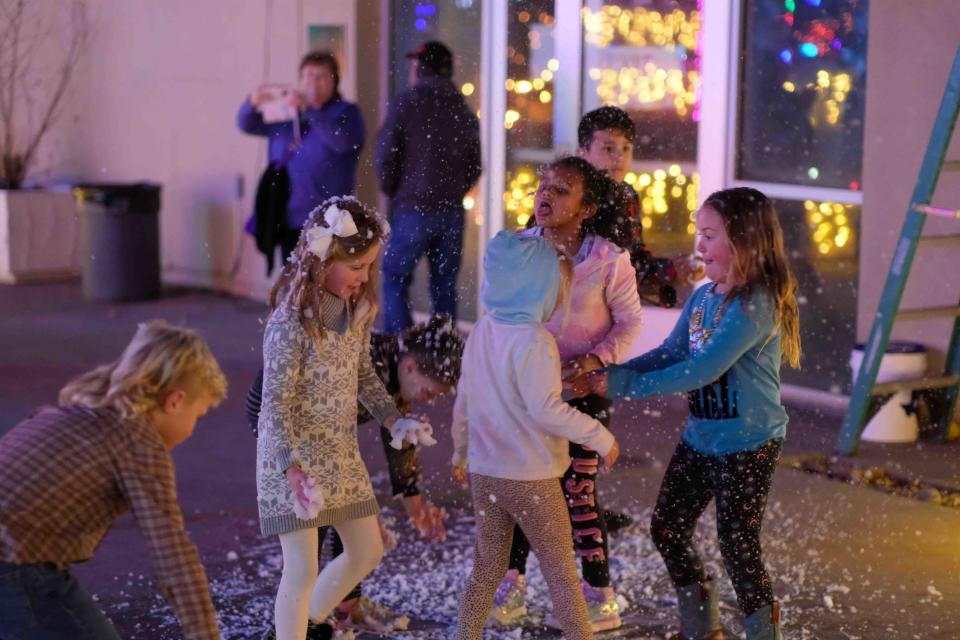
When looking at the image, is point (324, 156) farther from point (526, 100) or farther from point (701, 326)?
point (701, 326)

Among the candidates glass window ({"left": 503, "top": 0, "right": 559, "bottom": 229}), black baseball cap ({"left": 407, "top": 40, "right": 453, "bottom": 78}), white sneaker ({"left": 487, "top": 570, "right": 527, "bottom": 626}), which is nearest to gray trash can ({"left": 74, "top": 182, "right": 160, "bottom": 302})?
glass window ({"left": 503, "top": 0, "right": 559, "bottom": 229})

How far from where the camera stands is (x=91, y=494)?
3.36m

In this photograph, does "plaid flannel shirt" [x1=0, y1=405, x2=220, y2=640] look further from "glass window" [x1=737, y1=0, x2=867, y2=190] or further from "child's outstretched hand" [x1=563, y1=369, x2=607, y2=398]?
"glass window" [x1=737, y1=0, x2=867, y2=190]

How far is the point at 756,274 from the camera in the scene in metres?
4.51

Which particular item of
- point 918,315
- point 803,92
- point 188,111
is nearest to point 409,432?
point 918,315

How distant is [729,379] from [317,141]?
241 inches

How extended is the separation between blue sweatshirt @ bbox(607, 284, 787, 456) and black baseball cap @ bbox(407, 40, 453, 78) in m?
4.48

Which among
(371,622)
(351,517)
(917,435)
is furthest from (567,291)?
(917,435)

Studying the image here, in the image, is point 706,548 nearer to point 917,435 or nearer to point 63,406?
point 917,435

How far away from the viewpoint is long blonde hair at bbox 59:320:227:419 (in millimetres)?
3377

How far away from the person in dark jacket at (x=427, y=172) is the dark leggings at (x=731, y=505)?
4645 millimetres

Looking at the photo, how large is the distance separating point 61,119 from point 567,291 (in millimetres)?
11669

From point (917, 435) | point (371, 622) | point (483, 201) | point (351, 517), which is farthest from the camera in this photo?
point (483, 201)

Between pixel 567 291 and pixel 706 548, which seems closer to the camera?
pixel 567 291
